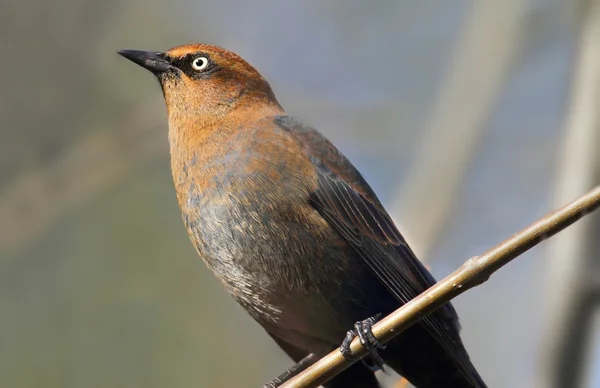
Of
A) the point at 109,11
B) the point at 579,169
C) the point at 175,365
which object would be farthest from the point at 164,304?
the point at 579,169

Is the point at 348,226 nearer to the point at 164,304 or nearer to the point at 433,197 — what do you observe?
the point at 433,197

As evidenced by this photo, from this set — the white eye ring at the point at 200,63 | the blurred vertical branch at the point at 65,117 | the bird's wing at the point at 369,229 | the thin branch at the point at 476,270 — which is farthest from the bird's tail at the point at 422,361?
the blurred vertical branch at the point at 65,117

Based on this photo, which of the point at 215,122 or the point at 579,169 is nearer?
the point at 579,169

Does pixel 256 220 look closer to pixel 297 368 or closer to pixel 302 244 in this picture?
pixel 302 244

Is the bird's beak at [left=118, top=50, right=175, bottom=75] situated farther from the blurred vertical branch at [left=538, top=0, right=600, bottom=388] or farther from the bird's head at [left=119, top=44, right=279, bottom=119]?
the blurred vertical branch at [left=538, top=0, right=600, bottom=388]

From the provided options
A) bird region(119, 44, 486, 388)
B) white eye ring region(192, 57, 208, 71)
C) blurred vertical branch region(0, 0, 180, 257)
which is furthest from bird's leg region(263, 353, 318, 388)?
blurred vertical branch region(0, 0, 180, 257)

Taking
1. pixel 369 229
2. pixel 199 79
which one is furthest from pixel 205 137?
pixel 369 229
